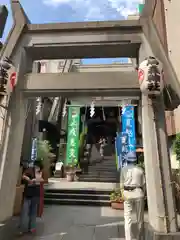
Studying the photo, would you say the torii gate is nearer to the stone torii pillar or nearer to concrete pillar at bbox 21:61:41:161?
the stone torii pillar

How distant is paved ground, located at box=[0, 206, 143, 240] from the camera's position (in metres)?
5.10

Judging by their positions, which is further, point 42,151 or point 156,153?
point 42,151

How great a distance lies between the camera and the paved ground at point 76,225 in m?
5.10

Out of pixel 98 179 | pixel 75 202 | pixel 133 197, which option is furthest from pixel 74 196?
pixel 133 197

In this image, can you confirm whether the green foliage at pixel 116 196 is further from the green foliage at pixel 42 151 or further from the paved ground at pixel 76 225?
the green foliage at pixel 42 151

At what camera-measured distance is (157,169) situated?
4629 mm

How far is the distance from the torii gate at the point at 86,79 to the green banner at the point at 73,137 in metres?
9.82

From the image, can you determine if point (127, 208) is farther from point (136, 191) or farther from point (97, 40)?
point (97, 40)

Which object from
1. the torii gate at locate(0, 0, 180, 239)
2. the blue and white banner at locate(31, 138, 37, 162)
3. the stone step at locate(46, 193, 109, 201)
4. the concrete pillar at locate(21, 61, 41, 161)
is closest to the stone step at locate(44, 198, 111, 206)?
the stone step at locate(46, 193, 109, 201)

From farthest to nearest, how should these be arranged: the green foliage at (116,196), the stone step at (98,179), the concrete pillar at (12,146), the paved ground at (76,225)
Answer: the stone step at (98,179) → the green foliage at (116,196) → the paved ground at (76,225) → the concrete pillar at (12,146)

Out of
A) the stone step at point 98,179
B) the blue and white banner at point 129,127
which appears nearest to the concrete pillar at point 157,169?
the stone step at point 98,179

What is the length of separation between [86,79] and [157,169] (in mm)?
2848

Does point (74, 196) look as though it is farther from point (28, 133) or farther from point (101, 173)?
point (28, 133)

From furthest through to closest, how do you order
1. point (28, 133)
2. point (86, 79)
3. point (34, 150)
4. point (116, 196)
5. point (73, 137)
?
point (73, 137) → point (28, 133) → point (34, 150) → point (116, 196) → point (86, 79)
